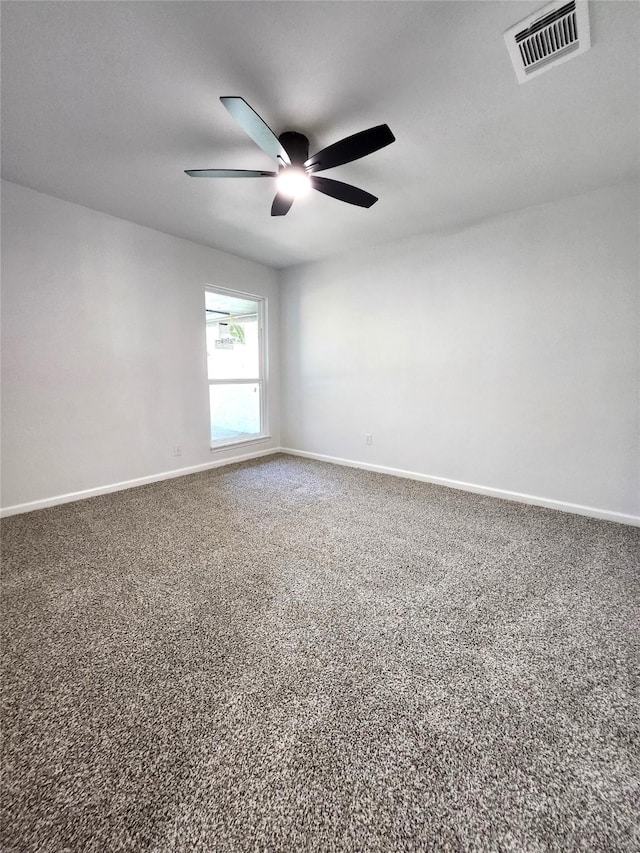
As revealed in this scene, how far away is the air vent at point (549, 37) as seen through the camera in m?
1.40

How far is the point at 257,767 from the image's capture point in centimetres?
107

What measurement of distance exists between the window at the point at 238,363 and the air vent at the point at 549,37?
11.5 ft

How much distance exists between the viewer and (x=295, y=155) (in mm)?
2078

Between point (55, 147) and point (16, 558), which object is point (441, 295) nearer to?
point (55, 147)

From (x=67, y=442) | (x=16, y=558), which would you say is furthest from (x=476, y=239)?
(x=16, y=558)

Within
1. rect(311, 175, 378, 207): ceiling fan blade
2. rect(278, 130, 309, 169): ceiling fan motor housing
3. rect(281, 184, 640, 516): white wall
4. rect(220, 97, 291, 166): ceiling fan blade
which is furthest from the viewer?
rect(281, 184, 640, 516): white wall

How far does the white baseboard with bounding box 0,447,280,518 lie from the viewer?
115 inches

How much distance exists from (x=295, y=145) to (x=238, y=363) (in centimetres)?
318

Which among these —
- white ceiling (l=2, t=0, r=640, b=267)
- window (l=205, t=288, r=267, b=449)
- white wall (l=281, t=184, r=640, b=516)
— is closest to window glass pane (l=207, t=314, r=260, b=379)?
window (l=205, t=288, r=267, b=449)

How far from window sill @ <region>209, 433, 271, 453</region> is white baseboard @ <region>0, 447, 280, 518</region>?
0.52 ft

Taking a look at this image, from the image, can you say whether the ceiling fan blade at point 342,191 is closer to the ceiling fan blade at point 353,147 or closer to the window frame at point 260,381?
the ceiling fan blade at point 353,147

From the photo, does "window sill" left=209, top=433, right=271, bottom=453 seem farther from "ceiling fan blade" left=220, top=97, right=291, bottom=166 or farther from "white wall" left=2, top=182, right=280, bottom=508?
"ceiling fan blade" left=220, top=97, right=291, bottom=166

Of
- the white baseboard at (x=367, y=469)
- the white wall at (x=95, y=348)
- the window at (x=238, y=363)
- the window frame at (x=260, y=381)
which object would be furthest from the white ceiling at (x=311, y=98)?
the white baseboard at (x=367, y=469)

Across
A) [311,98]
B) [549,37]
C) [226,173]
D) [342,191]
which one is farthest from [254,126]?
[549,37]
